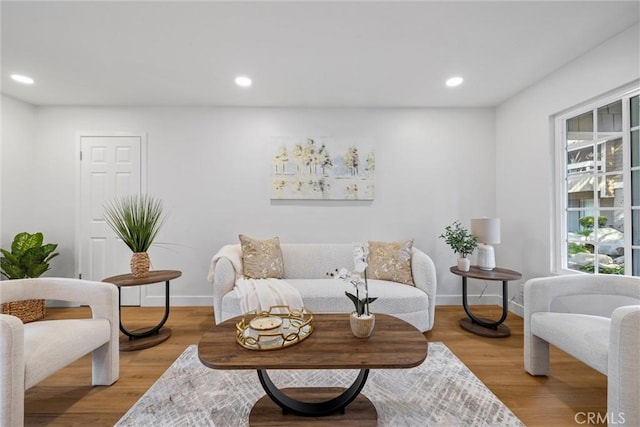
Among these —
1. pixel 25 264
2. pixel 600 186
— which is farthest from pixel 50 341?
pixel 600 186

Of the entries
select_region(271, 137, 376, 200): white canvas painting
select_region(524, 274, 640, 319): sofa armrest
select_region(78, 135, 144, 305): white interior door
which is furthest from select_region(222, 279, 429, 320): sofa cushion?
select_region(78, 135, 144, 305): white interior door

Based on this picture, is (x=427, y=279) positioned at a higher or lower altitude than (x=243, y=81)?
lower

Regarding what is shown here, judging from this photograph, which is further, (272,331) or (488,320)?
(488,320)

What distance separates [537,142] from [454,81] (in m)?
1.10

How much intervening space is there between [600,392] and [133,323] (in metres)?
3.99

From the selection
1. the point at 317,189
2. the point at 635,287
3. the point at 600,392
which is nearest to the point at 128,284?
the point at 317,189

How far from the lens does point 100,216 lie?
136 inches

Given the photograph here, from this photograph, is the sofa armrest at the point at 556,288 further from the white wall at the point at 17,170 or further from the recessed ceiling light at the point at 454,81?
the white wall at the point at 17,170

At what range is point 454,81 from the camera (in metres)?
2.82

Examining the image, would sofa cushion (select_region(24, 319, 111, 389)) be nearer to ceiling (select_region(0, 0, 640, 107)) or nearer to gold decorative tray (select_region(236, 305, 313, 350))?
gold decorative tray (select_region(236, 305, 313, 350))

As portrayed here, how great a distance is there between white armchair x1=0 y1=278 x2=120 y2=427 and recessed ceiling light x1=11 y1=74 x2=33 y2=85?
7.25 ft

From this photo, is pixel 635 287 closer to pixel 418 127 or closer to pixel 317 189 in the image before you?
pixel 418 127

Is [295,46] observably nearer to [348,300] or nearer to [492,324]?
[348,300]

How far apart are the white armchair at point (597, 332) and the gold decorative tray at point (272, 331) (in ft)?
5.05
